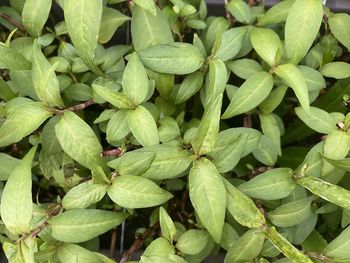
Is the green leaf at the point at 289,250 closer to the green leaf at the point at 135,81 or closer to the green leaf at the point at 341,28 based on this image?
the green leaf at the point at 135,81

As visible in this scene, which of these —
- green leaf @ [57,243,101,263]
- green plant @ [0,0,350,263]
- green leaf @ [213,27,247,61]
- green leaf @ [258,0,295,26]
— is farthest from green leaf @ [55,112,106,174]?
green leaf @ [258,0,295,26]

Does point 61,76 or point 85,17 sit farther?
point 61,76

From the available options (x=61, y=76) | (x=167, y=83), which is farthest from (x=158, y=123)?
(x=61, y=76)

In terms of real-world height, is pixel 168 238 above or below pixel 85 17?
below

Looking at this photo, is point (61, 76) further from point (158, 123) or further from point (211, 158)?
point (211, 158)

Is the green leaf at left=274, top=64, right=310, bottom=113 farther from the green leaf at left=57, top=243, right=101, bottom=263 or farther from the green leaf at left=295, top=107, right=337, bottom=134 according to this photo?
the green leaf at left=57, top=243, right=101, bottom=263

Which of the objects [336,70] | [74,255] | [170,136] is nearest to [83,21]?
[170,136]

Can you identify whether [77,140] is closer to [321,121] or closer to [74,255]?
[74,255]
